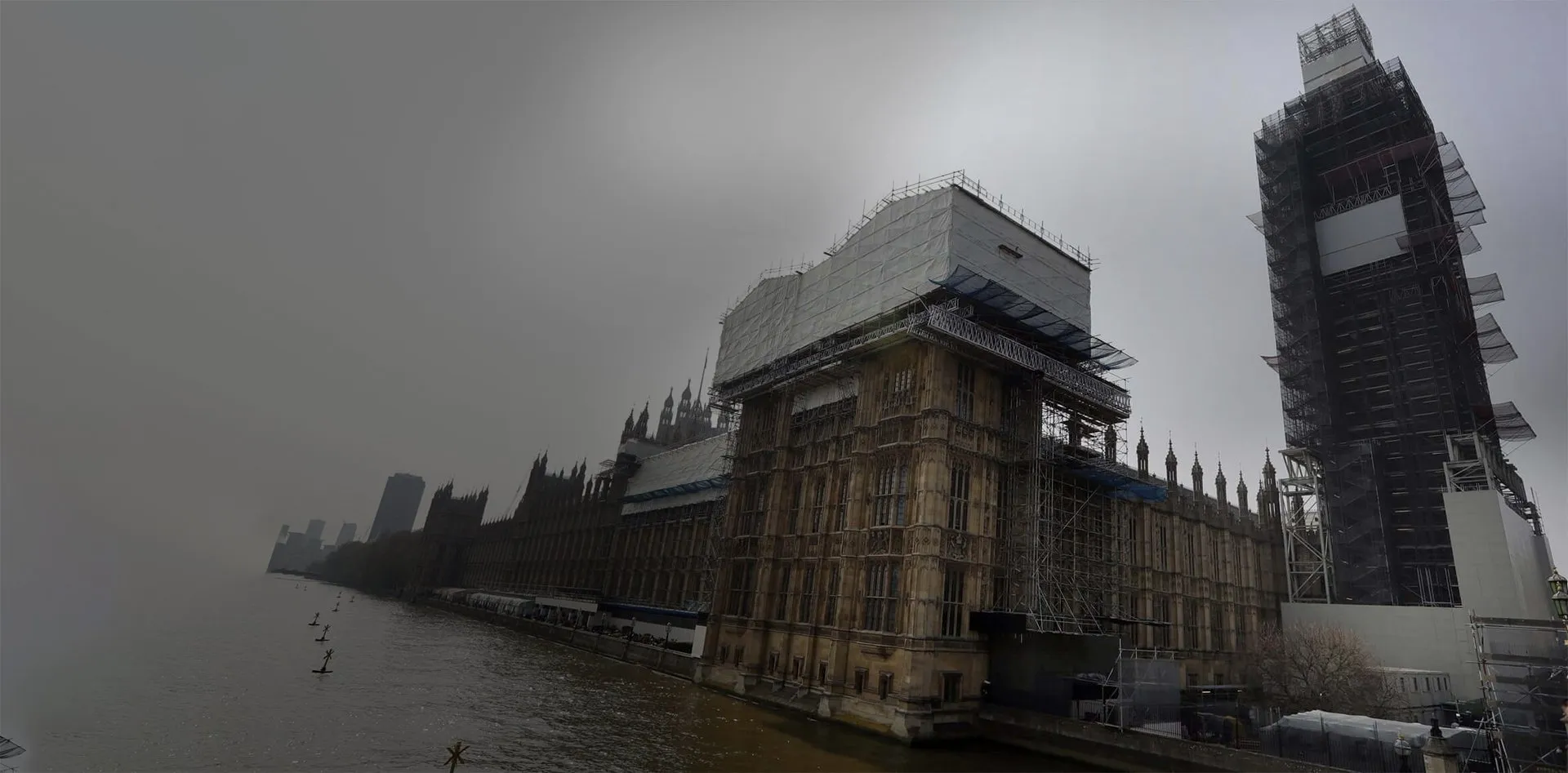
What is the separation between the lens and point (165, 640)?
56188 millimetres

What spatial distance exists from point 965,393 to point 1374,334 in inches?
2235

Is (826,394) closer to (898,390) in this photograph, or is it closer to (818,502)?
Answer: (818,502)

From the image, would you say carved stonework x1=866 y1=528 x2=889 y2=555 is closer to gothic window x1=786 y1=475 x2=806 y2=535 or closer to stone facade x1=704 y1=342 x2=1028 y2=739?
stone facade x1=704 y1=342 x2=1028 y2=739

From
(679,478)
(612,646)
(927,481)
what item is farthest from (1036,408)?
(679,478)

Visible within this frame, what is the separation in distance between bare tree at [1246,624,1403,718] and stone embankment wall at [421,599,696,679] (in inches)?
1636

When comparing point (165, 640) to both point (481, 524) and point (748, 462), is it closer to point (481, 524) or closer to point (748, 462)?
point (748, 462)

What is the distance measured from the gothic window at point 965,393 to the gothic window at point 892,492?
15.6 ft

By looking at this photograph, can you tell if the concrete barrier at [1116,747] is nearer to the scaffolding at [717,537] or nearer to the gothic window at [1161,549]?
the scaffolding at [717,537]

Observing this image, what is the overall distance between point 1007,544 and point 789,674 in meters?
16.4

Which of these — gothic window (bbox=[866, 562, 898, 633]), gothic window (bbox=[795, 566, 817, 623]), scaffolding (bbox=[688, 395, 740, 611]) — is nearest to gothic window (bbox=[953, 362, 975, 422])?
gothic window (bbox=[866, 562, 898, 633])

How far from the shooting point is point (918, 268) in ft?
148

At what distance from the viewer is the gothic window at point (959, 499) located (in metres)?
40.0

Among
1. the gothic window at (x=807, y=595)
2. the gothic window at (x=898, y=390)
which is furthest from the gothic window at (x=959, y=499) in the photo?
the gothic window at (x=807, y=595)

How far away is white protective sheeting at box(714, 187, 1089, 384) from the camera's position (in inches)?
1754
